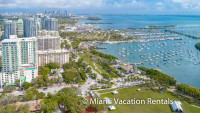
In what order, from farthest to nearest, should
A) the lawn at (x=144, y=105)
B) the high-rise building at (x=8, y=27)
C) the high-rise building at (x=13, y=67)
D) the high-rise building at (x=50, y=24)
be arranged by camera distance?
the high-rise building at (x=50, y=24) < the high-rise building at (x=8, y=27) < the high-rise building at (x=13, y=67) < the lawn at (x=144, y=105)

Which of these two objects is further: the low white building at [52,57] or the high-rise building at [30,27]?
the high-rise building at [30,27]

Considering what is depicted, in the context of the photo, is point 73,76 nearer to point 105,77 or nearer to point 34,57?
point 105,77

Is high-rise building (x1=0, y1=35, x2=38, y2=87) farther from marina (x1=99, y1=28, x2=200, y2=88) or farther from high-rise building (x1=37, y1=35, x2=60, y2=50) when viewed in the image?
marina (x1=99, y1=28, x2=200, y2=88)

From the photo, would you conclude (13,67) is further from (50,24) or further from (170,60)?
(50,24)

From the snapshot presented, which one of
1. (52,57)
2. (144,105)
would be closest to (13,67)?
(52,57)

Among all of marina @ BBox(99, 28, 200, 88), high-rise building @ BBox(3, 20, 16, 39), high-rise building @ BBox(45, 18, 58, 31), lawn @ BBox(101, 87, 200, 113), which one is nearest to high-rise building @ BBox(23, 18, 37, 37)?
high-rise building @ BBox(3, 20, 16, 39)

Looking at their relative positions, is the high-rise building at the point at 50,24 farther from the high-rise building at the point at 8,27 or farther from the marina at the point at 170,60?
the marina at the point at 170,60

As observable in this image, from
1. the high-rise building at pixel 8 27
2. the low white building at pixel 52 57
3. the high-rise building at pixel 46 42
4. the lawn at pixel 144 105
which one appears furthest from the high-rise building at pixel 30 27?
the lawn at pixel 144 105

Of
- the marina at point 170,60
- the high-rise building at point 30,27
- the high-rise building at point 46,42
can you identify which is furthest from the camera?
the high-rise building at point 30,27
